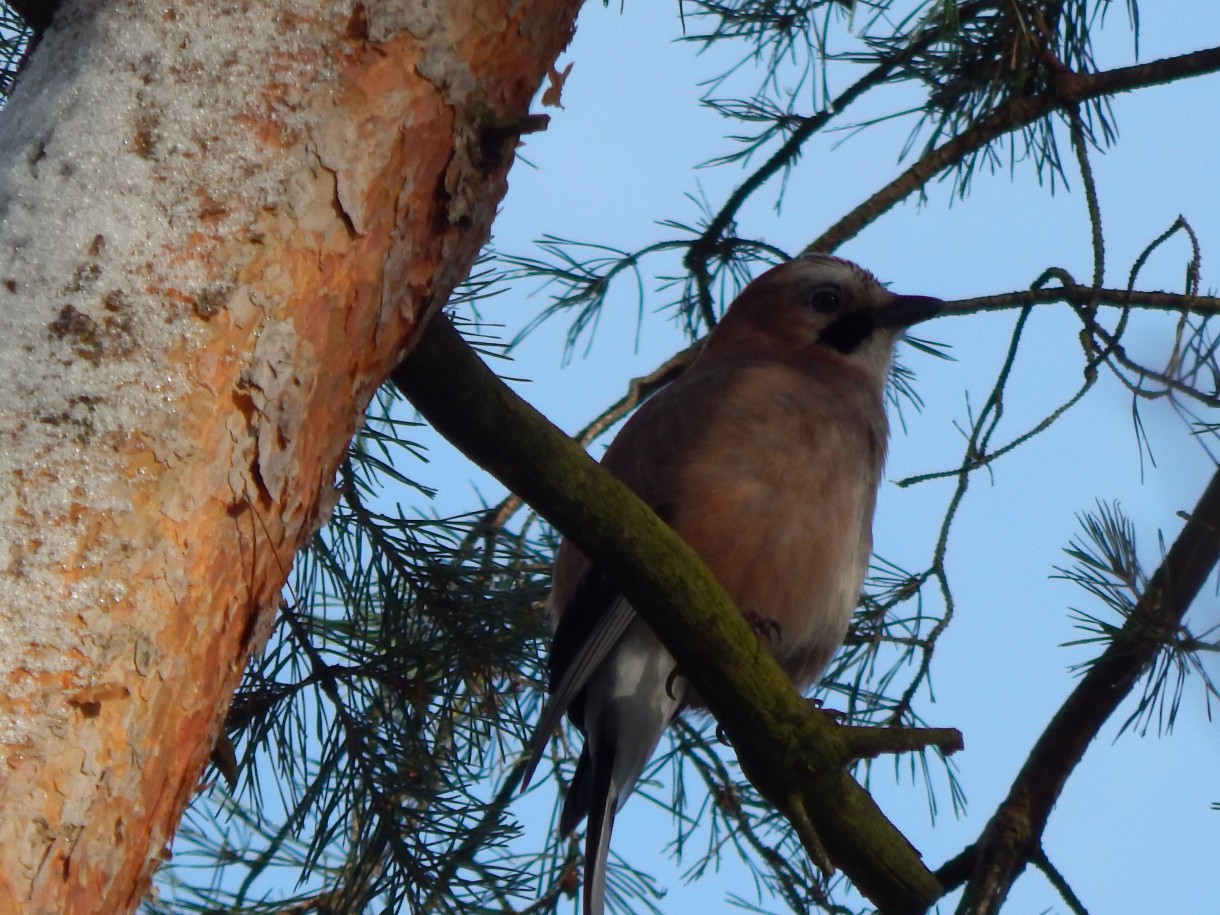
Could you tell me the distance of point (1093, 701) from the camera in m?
2.33

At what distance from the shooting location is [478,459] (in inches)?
75.9

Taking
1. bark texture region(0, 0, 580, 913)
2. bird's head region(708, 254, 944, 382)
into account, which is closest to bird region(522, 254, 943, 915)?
bird's head region(708, 254, 944, 382)

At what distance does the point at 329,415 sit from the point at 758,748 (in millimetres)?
862

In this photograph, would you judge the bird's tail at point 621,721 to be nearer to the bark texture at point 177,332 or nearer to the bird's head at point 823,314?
the bird's head at point 823,314

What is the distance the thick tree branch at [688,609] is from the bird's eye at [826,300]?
1.82 metres

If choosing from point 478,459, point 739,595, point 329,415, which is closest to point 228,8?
point 329,415

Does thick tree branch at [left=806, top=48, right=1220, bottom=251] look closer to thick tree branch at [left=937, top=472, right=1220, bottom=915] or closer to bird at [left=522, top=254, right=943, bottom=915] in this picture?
bird at [left=522, top=254, right=943, bottom=915]

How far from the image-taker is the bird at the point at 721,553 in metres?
2.90

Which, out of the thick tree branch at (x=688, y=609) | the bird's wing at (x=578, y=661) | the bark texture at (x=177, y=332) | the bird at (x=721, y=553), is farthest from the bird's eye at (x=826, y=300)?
the bark texture at (x=177, y=332)

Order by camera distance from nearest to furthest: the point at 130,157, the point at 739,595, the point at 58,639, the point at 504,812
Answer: the point at 58,639
the point at 130,157
the point at 504,812
the point at 739,595

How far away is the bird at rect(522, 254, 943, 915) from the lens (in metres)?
2.90

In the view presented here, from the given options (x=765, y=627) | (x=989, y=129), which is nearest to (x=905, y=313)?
(x=989, y=129)

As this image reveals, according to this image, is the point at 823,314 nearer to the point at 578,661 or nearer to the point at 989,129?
the point at 989,129

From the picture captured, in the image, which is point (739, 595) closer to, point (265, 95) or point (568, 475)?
point (568, 475)
